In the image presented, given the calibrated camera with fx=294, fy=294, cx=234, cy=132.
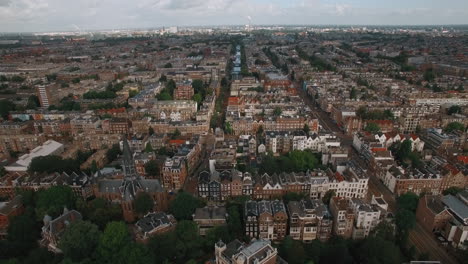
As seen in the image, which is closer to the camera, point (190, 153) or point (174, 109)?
point (190, 153)

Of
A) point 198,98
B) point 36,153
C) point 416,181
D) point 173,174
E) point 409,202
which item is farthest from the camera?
point 198,98

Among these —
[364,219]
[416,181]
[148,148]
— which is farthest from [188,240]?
[416,181]

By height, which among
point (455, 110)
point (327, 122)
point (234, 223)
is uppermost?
point (455, 110)

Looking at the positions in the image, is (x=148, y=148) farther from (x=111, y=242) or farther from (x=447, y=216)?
(x=447, y=216)

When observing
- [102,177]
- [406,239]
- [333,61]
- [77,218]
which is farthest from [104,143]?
[333,61]

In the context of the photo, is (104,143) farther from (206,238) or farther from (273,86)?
(273,86)

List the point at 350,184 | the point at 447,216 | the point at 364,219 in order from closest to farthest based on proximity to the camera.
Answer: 1. the point at 364,219
2. the point at 447,216
3. the point at 350,184

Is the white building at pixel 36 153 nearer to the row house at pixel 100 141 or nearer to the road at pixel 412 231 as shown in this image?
the row house at pixel 100 141
